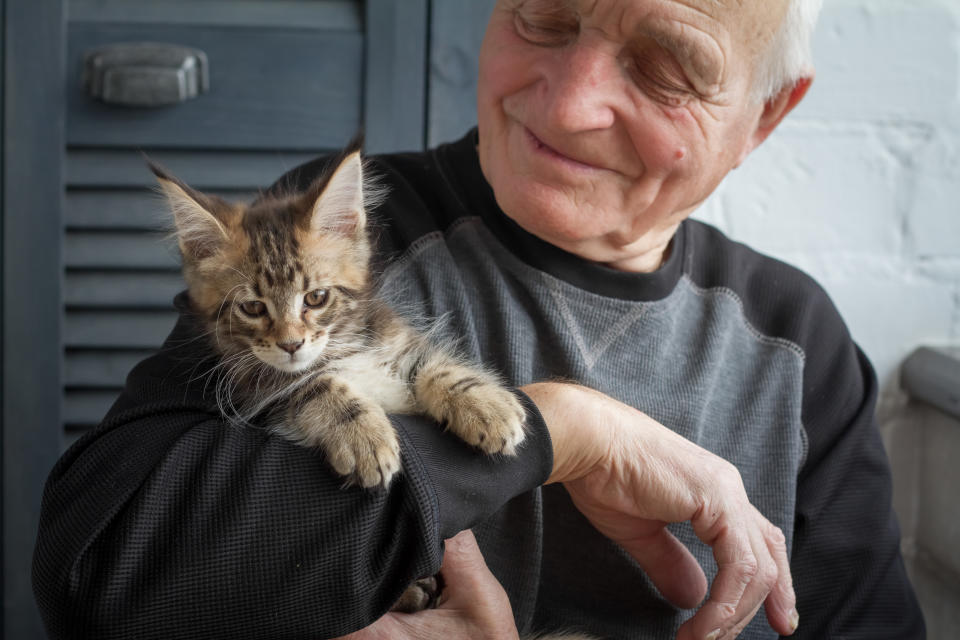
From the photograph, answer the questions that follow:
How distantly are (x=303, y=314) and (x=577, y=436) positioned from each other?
0.42m

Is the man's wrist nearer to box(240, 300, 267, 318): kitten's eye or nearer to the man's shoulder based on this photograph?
box(240, 300, 267, 318): kitten's eye

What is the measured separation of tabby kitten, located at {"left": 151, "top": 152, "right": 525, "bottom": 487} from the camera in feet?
3.71

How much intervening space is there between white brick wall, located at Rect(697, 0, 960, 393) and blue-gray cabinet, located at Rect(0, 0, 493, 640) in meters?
0.77

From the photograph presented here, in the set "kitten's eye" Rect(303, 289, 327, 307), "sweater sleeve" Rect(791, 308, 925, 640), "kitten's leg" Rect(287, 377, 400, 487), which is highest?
"kitten's eye" Rect(303, 289, 327, 307)

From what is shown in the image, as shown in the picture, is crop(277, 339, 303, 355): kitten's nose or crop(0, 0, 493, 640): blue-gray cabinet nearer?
crop(277, 339, 303, 355): kitten's nose

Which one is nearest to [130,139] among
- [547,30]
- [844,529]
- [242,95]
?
[242,95]

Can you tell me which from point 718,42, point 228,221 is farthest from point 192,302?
point 718,42

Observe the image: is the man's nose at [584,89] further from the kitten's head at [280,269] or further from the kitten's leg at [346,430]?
the kitten's leg at [346,430]

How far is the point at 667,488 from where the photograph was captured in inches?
43.8

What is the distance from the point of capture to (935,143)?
1.98 m

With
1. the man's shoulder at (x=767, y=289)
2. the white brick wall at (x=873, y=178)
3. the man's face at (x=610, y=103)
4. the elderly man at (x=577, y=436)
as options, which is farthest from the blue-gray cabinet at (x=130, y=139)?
the white brick wall at (x=873, y=178)

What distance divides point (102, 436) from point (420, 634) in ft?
1.50

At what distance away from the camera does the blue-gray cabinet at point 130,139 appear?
178 cm

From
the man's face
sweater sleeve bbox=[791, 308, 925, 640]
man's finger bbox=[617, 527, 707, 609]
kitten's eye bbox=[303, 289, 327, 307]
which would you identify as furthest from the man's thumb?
sweater sleeve bbox=[791, 308, 925, 640]
